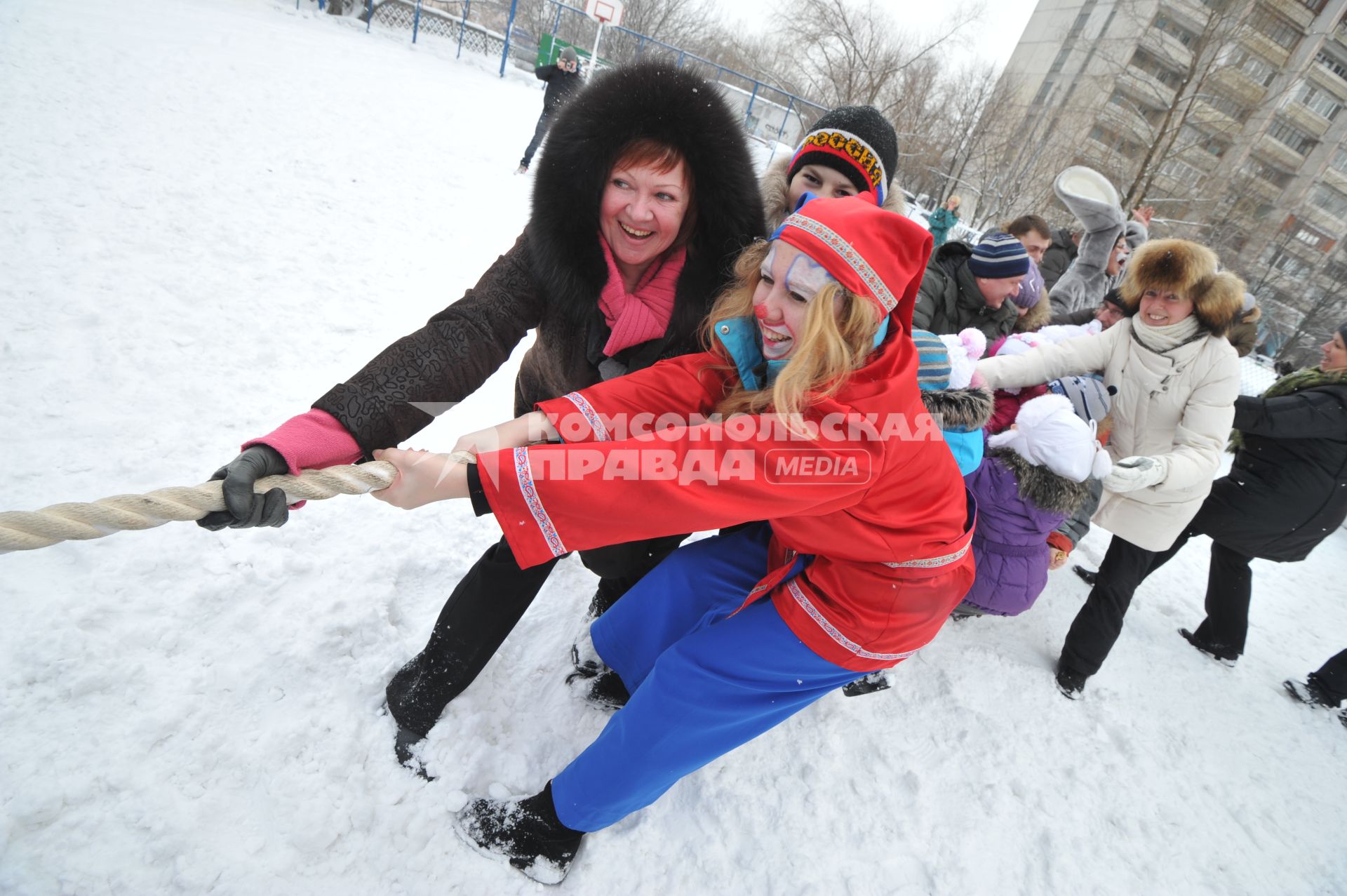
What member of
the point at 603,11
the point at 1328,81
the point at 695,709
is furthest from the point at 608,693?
the point at 1328,81

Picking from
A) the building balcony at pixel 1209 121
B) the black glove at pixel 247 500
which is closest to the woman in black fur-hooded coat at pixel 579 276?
the black glove at pixel 247 500

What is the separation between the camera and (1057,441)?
2.21 meters

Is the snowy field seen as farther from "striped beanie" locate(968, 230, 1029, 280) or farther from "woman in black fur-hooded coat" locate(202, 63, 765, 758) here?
"striped beanie" locate(968, 230, 1029, 280)

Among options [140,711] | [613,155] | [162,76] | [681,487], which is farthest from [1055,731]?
[162,76]

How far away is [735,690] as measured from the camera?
1495 millimetres

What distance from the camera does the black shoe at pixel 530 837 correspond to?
1.67 meters

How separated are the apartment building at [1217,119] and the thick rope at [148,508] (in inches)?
457

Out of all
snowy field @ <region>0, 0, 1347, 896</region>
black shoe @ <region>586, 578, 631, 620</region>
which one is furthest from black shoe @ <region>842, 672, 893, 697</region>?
black shoe @ <region>586, 578, 631, 620</region>

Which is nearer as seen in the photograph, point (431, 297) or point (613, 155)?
point (613, 155)

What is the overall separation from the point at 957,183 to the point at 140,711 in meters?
19.1

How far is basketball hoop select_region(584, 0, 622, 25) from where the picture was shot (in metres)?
11.1

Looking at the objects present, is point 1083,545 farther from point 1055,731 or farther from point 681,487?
point 681,487

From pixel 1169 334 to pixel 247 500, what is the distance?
3445 millimetres

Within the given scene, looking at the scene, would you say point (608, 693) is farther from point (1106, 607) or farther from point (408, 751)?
point (1106, 607)
